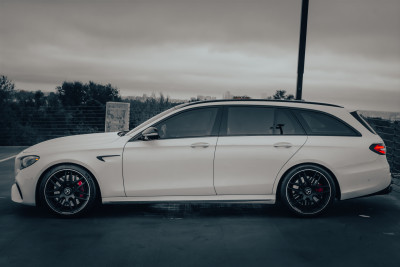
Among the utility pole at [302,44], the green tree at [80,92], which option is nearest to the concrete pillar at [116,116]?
the utility pole at [302,44]

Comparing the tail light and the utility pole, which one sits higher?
the utility pole

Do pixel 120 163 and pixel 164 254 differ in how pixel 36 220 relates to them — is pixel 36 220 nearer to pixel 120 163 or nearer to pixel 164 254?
pixel 120 163

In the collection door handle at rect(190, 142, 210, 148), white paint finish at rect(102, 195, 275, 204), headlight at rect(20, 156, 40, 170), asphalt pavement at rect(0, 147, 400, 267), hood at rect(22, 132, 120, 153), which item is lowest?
asphalt pavement at rect(0, 147, 400, 267)

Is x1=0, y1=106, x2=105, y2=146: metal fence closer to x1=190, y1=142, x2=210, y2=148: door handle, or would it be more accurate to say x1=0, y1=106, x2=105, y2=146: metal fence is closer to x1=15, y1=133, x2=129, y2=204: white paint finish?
x1=15, y1=133, x2=129, y2=204: white paint finish

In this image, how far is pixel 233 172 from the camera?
6074 mm

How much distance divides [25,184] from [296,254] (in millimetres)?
3691

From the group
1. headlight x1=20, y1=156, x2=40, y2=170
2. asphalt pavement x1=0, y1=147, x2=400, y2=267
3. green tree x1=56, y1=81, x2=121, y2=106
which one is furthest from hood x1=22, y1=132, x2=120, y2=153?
green tree x1=56, y1=81, x2=121, y2=106

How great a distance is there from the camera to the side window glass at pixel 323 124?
20.7ft

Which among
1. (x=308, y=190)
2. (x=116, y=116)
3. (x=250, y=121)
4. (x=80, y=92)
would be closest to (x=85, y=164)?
(x=250, y=121)

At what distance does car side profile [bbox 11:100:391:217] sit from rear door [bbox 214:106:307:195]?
0.01m

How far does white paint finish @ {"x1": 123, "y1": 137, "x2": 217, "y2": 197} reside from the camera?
19.7ft

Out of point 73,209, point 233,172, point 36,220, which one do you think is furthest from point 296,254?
point 36,220

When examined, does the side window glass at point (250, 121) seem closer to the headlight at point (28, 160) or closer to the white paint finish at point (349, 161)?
the white paint finish at point (349, 161)

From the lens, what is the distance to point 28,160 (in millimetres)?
6102
